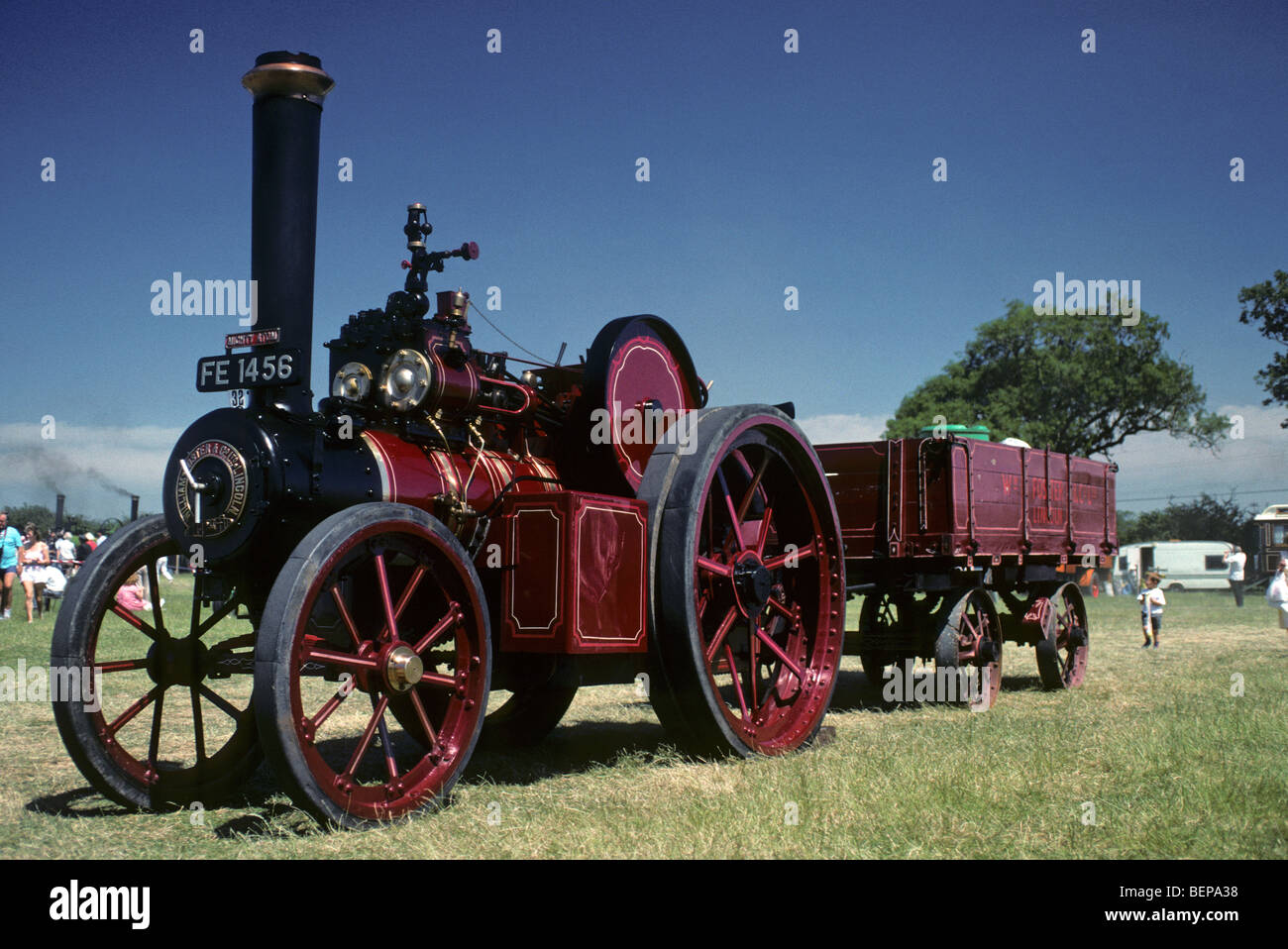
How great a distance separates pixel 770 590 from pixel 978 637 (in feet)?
11.9

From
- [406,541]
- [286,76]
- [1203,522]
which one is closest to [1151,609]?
[406,541]

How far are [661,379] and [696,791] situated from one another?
8.58ft

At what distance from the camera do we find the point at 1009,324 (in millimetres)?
41156

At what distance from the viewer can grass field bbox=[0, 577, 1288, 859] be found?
15.1 feet

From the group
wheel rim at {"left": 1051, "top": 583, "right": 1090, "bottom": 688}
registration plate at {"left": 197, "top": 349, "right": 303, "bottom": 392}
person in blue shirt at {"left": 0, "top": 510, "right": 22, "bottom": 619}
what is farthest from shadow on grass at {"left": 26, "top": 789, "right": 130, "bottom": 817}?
person in blue shirt at {"left": 0, "top": 510, "right": 22, "bottom": 619}

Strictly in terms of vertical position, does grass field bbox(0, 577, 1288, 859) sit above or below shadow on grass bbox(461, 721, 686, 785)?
above

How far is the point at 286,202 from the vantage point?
212 inches

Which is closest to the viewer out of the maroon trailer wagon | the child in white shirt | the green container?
the maroon trailer wagon

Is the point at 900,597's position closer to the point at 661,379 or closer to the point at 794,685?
the point at 794,685

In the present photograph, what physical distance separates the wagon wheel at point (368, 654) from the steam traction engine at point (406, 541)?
11mm

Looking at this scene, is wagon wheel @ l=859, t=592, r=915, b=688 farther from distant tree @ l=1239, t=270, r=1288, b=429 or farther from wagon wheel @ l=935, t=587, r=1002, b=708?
distant tree @ l=1239, t=270, r=1288, b=429

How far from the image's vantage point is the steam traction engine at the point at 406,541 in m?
5.02

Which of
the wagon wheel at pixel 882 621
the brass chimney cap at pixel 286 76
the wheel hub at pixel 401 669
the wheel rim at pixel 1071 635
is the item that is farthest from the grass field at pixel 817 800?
the brass chimney cap at pixel 286 76
